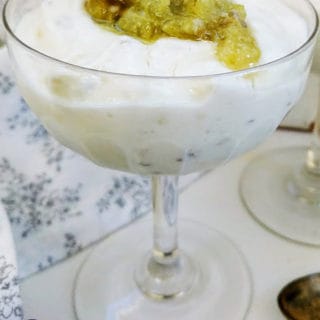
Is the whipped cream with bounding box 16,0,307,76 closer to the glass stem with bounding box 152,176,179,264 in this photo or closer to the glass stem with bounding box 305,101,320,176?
the glass stem with bounding box 152,176,179,264

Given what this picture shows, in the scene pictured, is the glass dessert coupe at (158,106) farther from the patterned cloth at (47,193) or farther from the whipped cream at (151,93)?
the patterned cloth at (47,193)

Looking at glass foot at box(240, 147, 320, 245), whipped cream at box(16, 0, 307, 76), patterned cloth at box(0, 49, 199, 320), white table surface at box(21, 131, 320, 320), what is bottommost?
glass foot at box(240, 147, 320, 245)

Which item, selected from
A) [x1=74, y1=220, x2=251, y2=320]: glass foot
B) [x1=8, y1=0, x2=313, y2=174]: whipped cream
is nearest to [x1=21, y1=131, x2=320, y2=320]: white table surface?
[x1=74, y1=220, x2=251, y2=320]: glass foot

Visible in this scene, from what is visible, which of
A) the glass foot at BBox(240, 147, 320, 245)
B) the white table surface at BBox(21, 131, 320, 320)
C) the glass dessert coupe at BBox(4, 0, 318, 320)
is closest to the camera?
the glass dessert coupe at BBox(4, 0, 318, 320)

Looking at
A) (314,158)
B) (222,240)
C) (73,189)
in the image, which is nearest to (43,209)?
(73,189)

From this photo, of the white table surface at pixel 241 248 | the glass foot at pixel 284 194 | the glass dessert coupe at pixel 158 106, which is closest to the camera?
the glass dessert coupe at pixel 158 106

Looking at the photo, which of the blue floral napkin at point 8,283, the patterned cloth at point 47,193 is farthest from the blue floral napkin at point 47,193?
the blue floral napkin at point 8,283

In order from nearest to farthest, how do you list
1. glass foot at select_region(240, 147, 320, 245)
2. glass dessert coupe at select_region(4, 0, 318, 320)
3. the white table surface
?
glass dessert coupe at select_region(4, 0, 318, 320)
the white table surface
glass foot at select_region(240, 147, 320, 245)
